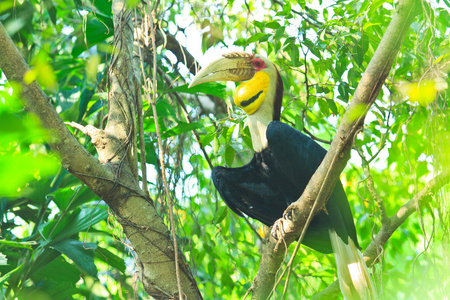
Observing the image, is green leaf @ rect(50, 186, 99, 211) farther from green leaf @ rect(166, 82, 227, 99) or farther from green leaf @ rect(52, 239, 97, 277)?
green leaf @ rect(166, 82, 227, 99)

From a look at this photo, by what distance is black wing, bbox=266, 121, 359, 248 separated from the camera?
2.51 m

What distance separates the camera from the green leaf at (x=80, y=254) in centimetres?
249

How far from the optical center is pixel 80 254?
2516 mm

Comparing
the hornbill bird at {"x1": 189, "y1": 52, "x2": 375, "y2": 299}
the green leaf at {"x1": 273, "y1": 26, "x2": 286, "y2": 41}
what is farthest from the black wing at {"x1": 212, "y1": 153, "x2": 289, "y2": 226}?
the green leaf at {"x1": 273, "y1": 26, "x2": 286, "y2": 41}

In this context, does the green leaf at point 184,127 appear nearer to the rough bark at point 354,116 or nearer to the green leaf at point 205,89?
the green leaf at point 205,89

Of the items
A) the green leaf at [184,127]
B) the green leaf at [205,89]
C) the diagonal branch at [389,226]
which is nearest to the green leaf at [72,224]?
the green leaf at [184,127]

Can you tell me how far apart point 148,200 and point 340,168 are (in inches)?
38.2

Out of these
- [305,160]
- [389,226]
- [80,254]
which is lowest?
[389,226]

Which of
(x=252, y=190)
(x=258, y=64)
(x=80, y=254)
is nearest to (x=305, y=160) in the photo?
(x=252, y=190)

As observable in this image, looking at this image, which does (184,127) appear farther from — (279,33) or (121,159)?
(279,33)

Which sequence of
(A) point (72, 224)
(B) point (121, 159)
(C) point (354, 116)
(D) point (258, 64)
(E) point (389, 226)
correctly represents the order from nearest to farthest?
(C) point (354, 116) < (B) point (121, 159) < (E) point (389, 226) < (A) point (72, 224) < (D) point (258, 64)

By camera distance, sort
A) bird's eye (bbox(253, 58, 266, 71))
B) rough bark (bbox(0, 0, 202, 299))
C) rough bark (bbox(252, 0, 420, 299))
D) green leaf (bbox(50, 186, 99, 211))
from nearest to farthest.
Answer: rough bark (bbox(252, 0, 420, 299)) < rough bark (bbox(0, 0, 202, 299)) < green leaf (bbox(50, 186, 99, 211)) < bird's eye (bbox(253, 58, 266, 71))

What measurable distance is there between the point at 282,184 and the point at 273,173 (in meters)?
0.10

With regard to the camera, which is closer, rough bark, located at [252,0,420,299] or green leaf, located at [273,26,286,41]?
rough bark, located at [252,0,420,299]
